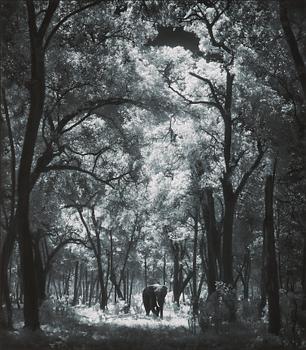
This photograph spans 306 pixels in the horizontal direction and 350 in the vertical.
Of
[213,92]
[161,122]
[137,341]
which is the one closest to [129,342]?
[137,341]

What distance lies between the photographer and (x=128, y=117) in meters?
21.2

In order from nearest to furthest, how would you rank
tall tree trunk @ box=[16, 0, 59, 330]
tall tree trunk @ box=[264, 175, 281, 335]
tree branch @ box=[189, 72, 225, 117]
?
tall tree trunk @ box=[16, 0, 59, 330]
tall tree trunk @ box=[264, 175, 281, 335]
tree branch @ box=[189, 72, 225, 117]

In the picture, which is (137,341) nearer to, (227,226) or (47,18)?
(47,18)

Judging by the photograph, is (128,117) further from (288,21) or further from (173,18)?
(288,21)

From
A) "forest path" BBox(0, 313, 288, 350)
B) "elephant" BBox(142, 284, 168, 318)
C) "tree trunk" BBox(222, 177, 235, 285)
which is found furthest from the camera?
"elephant" BBox(142, 284, 168, 318)

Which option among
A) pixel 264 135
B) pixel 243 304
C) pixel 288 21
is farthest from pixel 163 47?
pixel 243 304

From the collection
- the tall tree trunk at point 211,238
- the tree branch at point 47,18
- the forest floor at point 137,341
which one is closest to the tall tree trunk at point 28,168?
the tree branch at point 47,18

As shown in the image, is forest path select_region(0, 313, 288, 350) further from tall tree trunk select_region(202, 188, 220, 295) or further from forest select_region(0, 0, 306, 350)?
tall tree trunk select_region(202, 188, 220, 295)

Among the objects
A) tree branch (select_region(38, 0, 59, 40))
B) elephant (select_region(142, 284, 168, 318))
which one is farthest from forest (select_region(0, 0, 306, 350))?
elephant (select_region(142, 284, 168, 318))

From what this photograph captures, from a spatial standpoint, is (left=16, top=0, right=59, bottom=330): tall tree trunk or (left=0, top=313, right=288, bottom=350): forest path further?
(left=16, top=0, right=59, bottom=330): tall tree trunk

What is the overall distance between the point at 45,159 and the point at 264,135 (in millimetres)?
7639

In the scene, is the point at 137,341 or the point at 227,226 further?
the point at 227,226

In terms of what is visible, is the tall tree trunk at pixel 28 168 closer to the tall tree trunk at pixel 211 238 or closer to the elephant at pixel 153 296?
the tall tree trunk at pixel 211 238

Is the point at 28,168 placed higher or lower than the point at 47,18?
lower
